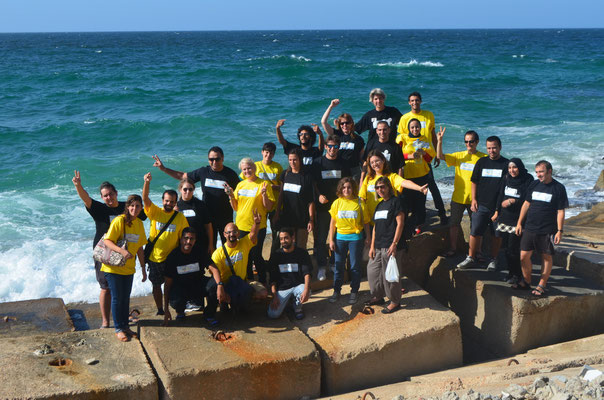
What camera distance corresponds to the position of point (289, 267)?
263 inches

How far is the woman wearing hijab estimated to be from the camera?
22.4 feet

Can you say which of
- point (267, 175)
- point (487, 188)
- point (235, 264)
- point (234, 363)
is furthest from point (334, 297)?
point (487, 188)

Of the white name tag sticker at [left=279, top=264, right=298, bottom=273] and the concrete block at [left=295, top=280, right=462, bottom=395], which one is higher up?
the white name tag sticker at [left=279, top=264, right=298, bottom=273]

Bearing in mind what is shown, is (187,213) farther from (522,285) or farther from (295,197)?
(522,285)

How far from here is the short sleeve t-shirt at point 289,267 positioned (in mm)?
6656

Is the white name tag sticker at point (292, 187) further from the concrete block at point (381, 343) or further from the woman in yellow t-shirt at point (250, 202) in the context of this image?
the concrete block at point (381, 343)

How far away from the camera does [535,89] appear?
115 ft

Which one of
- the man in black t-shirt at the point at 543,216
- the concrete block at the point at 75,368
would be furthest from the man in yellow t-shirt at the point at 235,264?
the man in black t-shirt at the point at 543,216

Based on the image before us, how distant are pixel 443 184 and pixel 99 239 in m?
10.4

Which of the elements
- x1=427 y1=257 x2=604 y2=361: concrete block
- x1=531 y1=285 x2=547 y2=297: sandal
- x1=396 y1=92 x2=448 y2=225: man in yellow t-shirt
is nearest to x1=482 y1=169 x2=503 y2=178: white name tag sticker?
x1=396 y1=92 x2=448 y2=225: man in yellow t-shirt

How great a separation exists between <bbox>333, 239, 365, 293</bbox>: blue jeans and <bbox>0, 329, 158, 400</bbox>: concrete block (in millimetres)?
2265

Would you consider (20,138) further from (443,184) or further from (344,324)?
(344,324)

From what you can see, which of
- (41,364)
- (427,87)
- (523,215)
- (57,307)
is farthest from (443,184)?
(427,87)

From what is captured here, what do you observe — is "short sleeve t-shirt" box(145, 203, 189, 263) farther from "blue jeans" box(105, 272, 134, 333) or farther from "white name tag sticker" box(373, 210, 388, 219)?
"white name tag sticker" box(373, 210, 388, 219)
